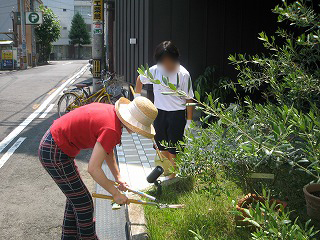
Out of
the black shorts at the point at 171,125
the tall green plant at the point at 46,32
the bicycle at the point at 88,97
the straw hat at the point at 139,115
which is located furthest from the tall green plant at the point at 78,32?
the straw hat at the point at 139,115

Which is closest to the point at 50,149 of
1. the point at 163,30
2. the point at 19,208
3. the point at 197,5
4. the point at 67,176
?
the point at 67,176

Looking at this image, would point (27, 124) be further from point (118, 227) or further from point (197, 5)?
point (118, 227)

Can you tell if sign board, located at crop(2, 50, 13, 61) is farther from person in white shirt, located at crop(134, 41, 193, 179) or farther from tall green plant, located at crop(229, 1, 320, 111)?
tall green plant, located at crop(229, 1, 320, 111)

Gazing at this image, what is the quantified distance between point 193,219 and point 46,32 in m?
49.1


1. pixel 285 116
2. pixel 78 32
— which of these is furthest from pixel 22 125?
pixel 78 32

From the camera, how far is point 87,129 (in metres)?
2.92

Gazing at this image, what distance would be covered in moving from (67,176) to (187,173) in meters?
1.10

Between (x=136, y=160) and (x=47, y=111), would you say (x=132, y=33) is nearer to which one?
(x=47, y=111)

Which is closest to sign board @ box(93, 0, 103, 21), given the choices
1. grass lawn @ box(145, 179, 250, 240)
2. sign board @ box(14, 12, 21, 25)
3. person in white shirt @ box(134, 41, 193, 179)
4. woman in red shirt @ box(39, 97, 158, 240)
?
person in white shirt @ box(134, 41, 193, 179)

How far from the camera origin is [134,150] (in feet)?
23.2

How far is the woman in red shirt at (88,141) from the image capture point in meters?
2.75

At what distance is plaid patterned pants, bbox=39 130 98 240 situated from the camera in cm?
304

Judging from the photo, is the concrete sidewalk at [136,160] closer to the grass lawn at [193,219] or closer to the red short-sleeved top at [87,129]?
the grass lawn at [193,219]

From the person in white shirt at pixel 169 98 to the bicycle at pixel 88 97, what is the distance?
217 inches
